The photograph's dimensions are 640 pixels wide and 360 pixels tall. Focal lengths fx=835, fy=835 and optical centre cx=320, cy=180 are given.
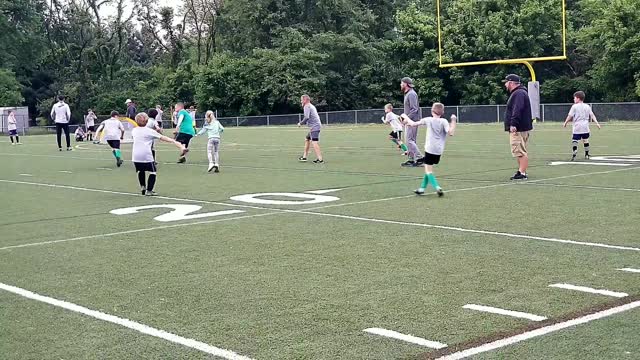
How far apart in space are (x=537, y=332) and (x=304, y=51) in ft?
200

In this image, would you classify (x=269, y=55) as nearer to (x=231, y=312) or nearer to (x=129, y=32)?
(x=129, y=32)

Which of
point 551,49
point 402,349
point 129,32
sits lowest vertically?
point 402,349

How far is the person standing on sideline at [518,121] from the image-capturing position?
622 inches

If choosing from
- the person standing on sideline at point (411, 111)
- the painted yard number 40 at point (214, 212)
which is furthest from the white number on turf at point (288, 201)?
the person standing on sideline at point (411, 111)

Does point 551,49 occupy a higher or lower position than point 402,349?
higher

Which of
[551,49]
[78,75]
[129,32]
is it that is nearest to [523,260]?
[551,49]

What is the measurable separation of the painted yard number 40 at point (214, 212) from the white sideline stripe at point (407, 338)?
20.6 ft

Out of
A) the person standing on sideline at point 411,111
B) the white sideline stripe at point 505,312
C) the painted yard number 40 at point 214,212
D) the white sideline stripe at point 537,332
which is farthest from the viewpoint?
the person standing on sideline at point 411,111

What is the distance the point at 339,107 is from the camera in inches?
2648

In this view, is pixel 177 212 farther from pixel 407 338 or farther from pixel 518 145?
pixel 407 338

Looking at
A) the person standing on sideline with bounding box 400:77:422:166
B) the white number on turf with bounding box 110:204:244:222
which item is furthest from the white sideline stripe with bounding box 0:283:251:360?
the person standing on sideline with bounding box 400:77:422:166

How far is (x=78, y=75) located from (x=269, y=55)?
Result: 23.9m

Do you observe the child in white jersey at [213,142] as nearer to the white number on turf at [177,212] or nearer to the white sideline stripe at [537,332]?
the white number on turf at [177,212]

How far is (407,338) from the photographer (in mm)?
5598
